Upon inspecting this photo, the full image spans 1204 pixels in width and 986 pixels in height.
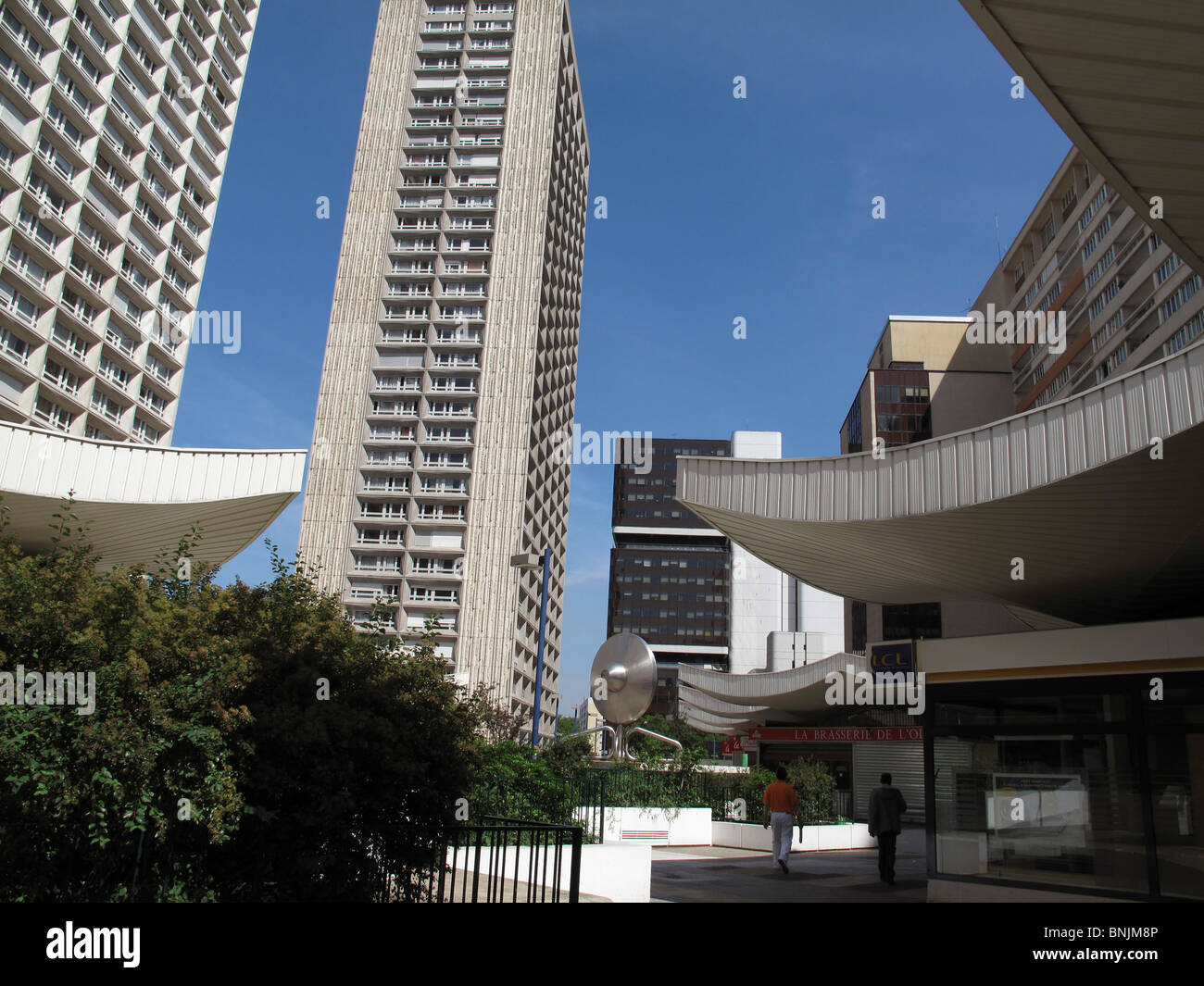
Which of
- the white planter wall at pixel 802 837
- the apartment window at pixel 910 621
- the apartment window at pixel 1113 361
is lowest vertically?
the white planter wall at pixel 802 837

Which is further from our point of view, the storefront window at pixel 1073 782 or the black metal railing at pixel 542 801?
the black metal railing at pixel 542 801

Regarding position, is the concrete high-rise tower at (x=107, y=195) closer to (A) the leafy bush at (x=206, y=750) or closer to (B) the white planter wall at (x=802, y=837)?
(B) the white planter wall at (x=802, y=837)

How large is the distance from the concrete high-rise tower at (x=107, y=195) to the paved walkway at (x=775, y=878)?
128 feet

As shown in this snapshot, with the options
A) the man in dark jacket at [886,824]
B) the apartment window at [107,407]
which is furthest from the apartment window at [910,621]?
the apartment window at [107,407]

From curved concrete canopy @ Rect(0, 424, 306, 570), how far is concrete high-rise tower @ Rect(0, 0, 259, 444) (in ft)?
79.7

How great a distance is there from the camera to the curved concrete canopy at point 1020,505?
11.2 metres

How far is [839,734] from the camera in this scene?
45.5 meters

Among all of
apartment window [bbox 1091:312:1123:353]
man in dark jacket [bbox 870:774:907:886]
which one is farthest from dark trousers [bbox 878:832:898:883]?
apartment window [bbox 1091:312:1123:353]

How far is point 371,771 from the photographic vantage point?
8.16 meters

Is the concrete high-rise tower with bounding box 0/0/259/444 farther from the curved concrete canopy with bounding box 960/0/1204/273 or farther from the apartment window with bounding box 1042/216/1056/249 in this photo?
the apartment window with bounding box 1042/216/1056/249

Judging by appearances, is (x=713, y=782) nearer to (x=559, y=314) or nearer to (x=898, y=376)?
(x=898, y=376)

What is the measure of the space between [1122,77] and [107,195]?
55.7m

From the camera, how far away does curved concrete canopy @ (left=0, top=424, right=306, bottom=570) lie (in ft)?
69.3
